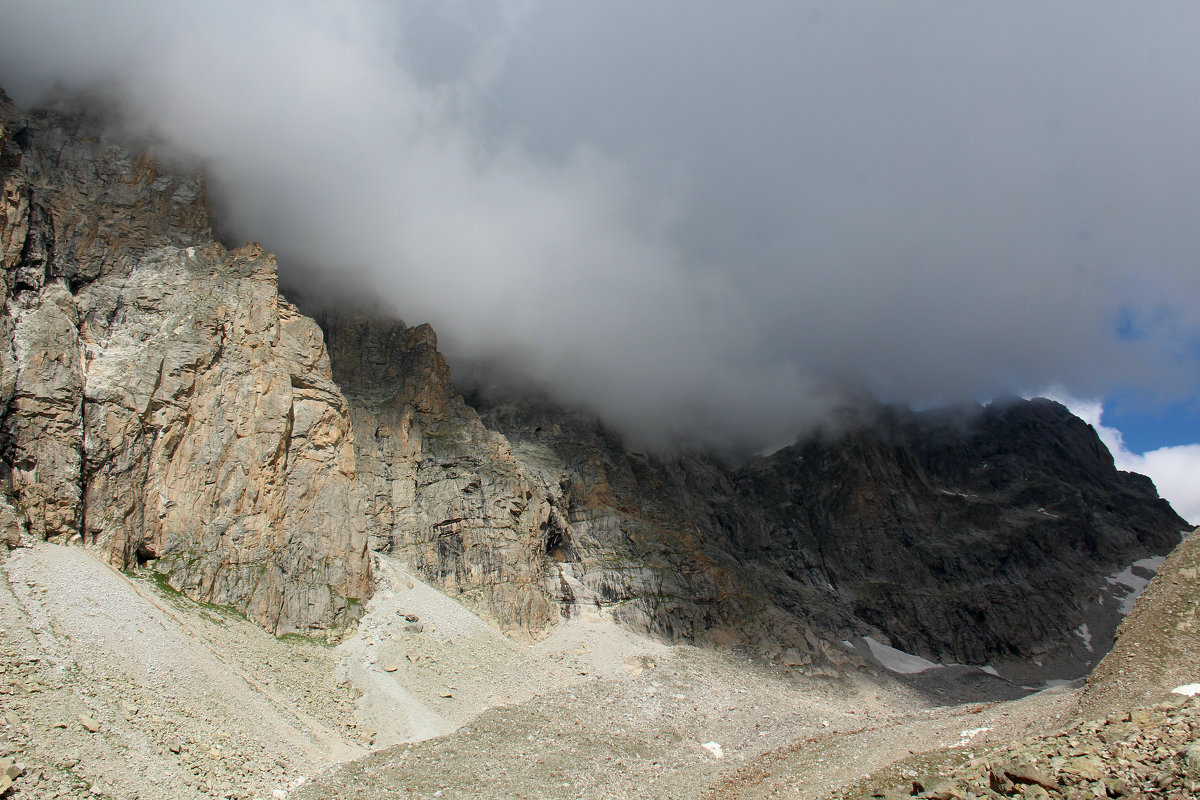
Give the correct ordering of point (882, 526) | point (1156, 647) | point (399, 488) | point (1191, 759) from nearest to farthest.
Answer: point (1191, 759) → point (1156, 647) → point (399, 488) → point (882, 526)

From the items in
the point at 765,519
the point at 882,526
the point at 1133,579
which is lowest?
the point at 765,519

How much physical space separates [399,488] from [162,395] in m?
31.3

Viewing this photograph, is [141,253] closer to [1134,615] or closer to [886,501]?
[1134,615]

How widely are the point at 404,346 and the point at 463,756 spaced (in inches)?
2617

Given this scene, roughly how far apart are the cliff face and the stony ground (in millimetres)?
4020

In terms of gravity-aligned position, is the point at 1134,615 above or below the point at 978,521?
below

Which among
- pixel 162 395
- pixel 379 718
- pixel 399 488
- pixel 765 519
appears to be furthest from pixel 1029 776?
pixel 765 519

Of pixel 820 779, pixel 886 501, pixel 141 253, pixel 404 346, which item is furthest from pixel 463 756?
pixel 886 501

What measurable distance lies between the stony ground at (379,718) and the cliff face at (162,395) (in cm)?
402

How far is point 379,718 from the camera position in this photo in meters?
42.8

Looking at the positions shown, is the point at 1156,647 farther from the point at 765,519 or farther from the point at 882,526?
the point at 882,526

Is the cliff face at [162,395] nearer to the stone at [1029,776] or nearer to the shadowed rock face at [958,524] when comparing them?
the stone at [1029,776]

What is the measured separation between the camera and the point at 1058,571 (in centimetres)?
12662

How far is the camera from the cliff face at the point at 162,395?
4412 cm
